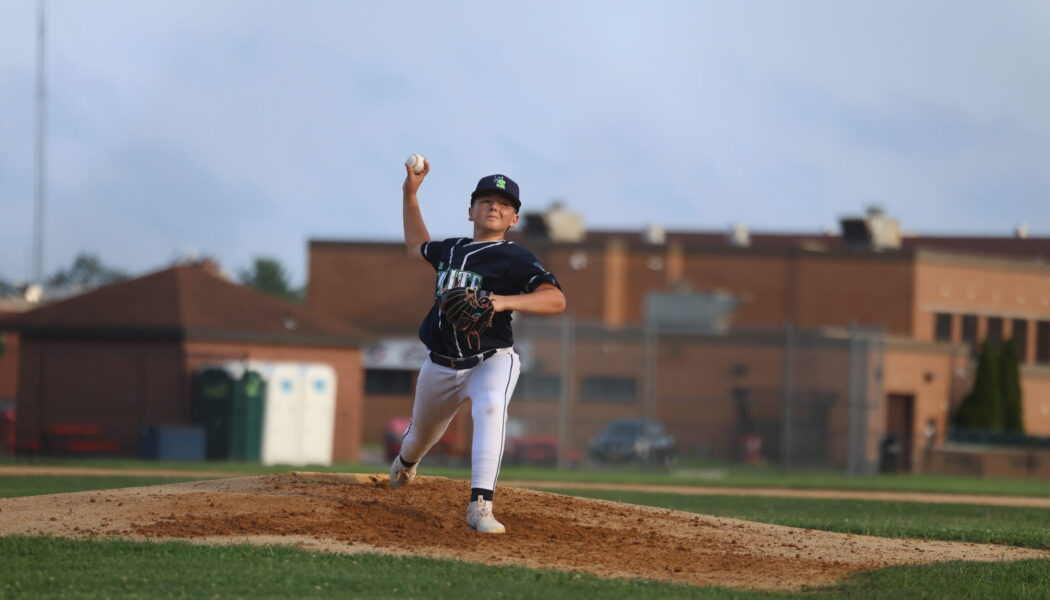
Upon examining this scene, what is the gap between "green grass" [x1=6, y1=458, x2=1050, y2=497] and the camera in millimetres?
24688

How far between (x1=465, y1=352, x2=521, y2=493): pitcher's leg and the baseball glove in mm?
347

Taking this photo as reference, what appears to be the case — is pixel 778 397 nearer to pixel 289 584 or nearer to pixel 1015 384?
pixel 1015 384

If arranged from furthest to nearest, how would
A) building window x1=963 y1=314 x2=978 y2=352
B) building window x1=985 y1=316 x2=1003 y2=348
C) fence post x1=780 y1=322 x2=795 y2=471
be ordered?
building window x1=985 y1=316 x2=1003 y2=348, building window x1=963 y1=314 x2=978 y2=352, fence post x1=780 y1=322 x2=795 y2=471

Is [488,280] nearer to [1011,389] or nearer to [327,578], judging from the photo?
[327,578]

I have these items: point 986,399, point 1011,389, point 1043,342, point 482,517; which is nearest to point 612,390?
point 986,399

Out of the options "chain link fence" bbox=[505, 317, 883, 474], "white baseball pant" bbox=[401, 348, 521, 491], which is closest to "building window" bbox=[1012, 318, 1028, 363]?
"chain link fence" bbox=[505, 317, 883, 474]

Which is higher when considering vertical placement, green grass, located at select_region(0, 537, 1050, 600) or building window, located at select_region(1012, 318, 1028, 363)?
building window, located at select_region(1012, 318, 1028, 363)

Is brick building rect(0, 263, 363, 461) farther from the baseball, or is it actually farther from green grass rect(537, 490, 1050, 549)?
the baseball

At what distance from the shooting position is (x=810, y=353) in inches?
1230

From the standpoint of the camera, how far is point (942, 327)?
50094mm

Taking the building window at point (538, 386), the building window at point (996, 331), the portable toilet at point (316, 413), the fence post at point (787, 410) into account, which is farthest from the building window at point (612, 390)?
the building window at point (996, 331)

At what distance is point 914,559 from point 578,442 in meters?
21.9

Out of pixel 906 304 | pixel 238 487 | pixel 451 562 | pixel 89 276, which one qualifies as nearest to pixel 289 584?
pixel 451 562

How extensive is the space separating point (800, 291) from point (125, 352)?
27.0m
